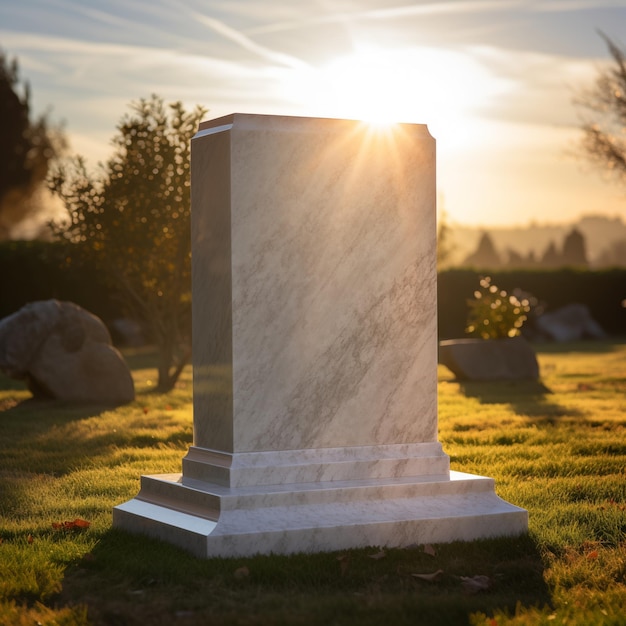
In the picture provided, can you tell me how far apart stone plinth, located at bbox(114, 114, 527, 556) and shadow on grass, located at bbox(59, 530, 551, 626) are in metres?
0.23

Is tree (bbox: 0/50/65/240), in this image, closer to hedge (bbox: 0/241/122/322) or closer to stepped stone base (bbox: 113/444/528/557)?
hedge (bbox: 0/241/122/322)

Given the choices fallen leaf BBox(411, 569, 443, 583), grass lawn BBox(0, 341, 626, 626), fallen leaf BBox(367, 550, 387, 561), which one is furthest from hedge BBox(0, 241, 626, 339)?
fallen leaf BBox(411, 569, 443, 583)

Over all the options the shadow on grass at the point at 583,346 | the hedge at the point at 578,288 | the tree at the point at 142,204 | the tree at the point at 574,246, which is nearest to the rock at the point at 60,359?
the tree at the point at 142,204

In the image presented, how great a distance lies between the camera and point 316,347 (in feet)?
18.1

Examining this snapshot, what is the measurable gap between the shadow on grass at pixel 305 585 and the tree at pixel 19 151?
39456mm

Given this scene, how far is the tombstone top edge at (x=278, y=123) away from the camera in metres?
5.38

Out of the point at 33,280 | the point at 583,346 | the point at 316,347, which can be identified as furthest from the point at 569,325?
the point at 316,347

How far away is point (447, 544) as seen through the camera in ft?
17.1

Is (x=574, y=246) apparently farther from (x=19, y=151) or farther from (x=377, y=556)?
(x=377, y=556)

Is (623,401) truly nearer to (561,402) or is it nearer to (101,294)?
(561,402)

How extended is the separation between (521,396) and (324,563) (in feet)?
28.4

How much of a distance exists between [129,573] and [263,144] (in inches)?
91.2

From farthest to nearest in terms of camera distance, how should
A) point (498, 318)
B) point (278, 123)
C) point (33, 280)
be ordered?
point (33, 280), point (498, 318), point (278, 123)

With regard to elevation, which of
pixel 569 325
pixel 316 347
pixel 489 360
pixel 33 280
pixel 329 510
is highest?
pixel 33 280
